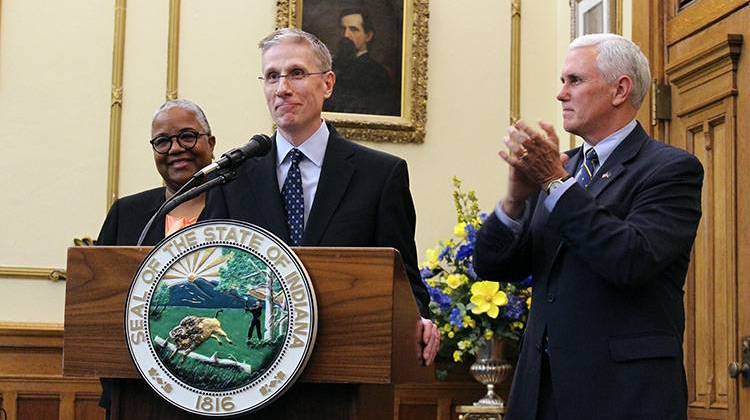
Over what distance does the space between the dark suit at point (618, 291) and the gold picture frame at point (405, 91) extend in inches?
139

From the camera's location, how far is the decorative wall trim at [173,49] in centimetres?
609

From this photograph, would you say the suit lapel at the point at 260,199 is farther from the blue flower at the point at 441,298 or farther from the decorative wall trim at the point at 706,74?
the blue flower at the point at 441,298

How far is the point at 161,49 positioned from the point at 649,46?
2498 millimetres

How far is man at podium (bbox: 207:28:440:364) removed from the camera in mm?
2727

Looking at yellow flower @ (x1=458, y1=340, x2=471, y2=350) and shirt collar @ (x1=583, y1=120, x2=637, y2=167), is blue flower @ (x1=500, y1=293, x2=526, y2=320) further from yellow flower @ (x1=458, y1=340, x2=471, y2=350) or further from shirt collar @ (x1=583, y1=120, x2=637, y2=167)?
shirt collar @ (x1=583, y1=120, x2=637, y2=167)

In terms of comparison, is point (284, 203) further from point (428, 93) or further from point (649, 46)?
point (428, 93)

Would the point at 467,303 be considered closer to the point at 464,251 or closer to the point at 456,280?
the point at 456,280

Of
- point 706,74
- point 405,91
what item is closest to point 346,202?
point 706,74

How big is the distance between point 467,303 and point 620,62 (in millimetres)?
2828

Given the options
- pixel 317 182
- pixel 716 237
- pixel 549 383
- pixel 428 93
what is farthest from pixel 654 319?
pixel 428 93

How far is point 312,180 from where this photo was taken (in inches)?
111

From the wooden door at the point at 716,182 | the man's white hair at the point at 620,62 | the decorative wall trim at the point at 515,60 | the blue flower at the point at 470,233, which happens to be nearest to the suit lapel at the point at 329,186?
the man's white hair at the point at 620,62

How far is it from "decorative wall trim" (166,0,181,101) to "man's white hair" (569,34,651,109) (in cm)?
356

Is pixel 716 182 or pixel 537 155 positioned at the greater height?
pixel 716 182
